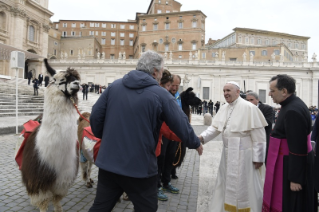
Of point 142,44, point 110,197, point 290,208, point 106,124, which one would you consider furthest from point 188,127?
point 142,44

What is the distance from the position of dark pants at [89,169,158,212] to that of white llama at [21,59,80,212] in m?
1.18

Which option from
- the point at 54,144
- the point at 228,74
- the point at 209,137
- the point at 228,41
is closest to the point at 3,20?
the point at 228,74

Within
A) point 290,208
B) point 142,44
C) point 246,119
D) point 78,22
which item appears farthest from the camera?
point 78,22

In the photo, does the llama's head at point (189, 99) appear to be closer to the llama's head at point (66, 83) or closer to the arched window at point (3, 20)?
the llama's head at point (66, 83)

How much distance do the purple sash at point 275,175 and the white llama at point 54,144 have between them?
2.65 m

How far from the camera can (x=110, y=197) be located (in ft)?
7.29

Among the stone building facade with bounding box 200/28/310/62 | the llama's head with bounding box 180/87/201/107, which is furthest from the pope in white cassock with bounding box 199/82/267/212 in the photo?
the stone building facade with bounding box 200/28/310/62

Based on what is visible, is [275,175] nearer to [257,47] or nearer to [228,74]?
[228,74]

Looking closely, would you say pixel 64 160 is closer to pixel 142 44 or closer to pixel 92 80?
pixel 92 80

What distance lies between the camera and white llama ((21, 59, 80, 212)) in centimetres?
311

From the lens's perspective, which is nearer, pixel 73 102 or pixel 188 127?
pixel 188 127

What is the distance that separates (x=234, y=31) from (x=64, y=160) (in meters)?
69.0

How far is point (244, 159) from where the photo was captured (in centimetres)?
347

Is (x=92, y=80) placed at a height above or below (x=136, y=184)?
above
